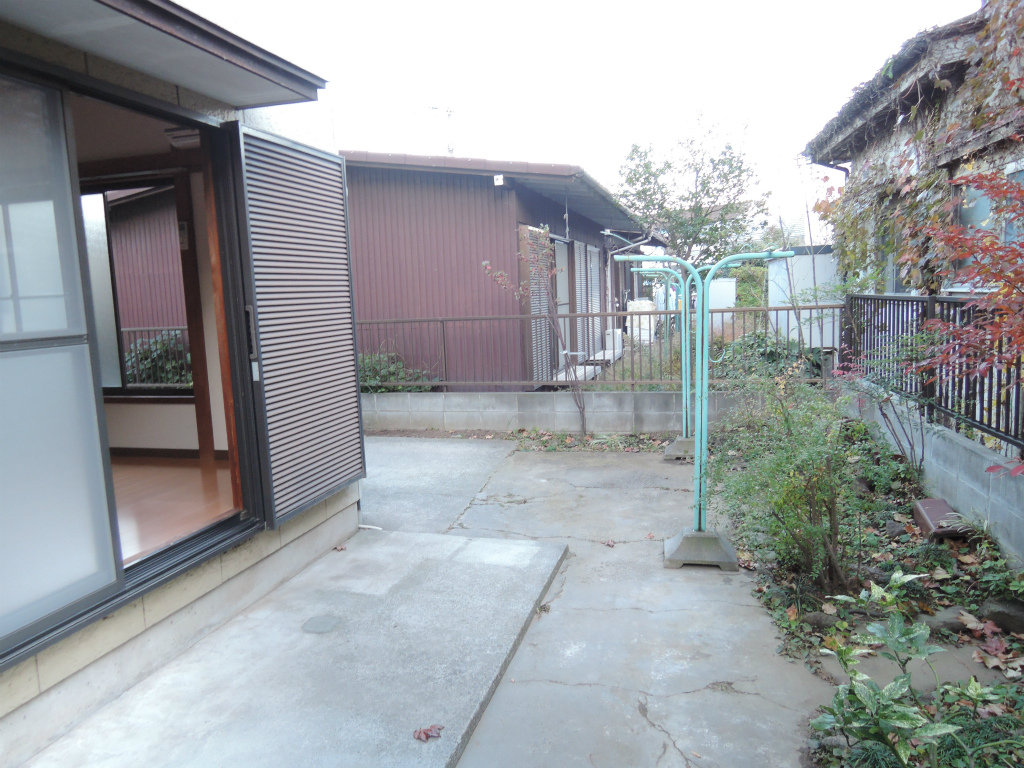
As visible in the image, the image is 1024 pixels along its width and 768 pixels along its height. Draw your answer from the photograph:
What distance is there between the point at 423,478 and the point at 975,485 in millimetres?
4063

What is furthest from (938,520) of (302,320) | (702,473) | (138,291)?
(138,291)

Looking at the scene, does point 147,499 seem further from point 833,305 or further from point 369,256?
point 833,305

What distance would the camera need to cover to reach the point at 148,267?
926 centimetres

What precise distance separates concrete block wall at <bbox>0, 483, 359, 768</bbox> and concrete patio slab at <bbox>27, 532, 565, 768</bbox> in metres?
0.06

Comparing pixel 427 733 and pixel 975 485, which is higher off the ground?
pixel 975 485

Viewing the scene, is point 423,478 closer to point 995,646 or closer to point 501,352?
point 501,352

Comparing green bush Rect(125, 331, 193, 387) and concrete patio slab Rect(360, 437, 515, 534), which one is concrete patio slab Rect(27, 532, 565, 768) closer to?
concrete patio slab Rect(360, 437, 515, 534)

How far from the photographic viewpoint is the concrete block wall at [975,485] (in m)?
3.37

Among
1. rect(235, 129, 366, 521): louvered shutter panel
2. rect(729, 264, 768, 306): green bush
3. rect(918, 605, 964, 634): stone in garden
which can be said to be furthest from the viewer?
rect(729, 264, 768, 306): green bush

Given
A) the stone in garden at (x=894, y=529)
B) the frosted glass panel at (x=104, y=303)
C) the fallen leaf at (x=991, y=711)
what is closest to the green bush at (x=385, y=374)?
the frosted glass panel at (x=104, y=303)

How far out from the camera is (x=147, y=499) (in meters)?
4.08

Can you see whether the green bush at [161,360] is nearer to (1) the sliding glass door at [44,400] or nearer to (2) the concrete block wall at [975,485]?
(1) the sliding glass door at [44,400]

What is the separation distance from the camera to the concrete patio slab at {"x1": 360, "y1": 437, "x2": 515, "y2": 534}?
497 centimetres

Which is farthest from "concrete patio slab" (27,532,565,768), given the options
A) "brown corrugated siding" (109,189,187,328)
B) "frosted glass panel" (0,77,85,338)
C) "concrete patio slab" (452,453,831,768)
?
"brown corrugated siding" (109,189,187,328)
